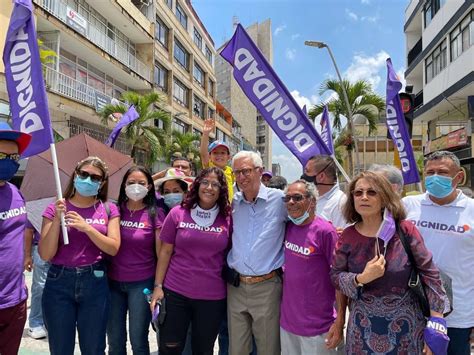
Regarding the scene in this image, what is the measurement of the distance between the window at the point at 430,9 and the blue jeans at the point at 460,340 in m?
20.2

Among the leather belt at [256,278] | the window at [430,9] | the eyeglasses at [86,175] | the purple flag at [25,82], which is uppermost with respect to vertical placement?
the window at [430,9]

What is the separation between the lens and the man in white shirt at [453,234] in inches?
109

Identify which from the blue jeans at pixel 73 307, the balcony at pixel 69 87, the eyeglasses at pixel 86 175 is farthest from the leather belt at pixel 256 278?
the balcony at pixel 69 87

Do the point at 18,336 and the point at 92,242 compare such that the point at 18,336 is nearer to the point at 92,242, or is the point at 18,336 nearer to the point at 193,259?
the point at 92,242

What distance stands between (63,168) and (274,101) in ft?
10.5

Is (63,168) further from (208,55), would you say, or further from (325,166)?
(208,55)

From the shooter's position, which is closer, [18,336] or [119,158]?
[18,336]

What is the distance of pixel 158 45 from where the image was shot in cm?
2661

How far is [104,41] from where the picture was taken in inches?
776

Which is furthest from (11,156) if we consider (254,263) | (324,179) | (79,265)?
(324,179)

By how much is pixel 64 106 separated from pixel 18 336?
14.5 meters

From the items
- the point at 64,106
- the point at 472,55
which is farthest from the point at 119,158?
the point at 472,55

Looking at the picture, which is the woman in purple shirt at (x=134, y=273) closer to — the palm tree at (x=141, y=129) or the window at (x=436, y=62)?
the palm tree at (x=141, y=129)

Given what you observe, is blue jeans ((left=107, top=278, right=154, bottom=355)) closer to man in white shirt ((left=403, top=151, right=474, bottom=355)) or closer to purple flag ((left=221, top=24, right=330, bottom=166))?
purple flag ((left=221, top=24, right=330, bottom=166))
